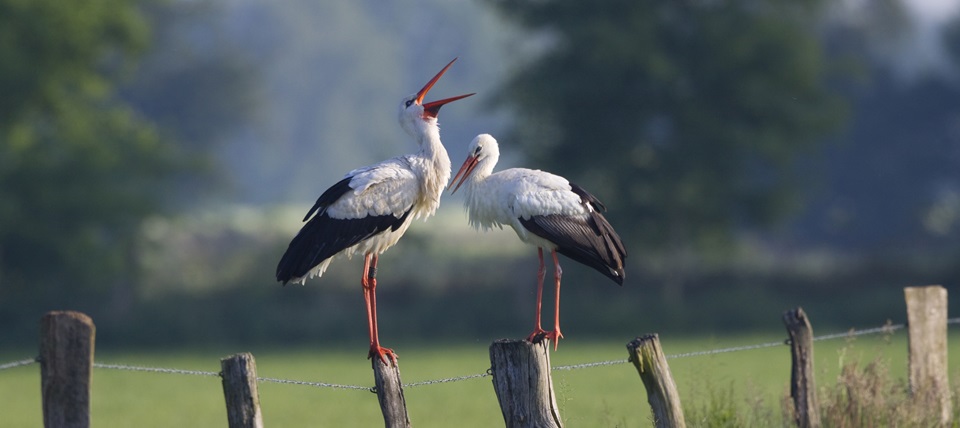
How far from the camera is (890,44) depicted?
67.2 metres

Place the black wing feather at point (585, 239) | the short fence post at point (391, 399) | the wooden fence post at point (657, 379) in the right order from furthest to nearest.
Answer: the black wing feather at point (585, 239), the wooden fence post at point (657, 379), the short fence post at point (391, 399)

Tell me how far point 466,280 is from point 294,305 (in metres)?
3.57

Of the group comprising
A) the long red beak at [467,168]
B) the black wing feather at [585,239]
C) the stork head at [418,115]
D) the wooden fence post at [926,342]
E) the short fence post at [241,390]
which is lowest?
the short fence post at [241,390]

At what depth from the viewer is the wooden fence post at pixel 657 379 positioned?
661cm

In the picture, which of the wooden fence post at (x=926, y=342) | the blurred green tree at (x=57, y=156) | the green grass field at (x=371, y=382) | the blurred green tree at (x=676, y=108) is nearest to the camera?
the wooden fence post at (x=926, y=342)

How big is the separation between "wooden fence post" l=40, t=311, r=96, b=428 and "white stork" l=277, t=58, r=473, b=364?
103 inches

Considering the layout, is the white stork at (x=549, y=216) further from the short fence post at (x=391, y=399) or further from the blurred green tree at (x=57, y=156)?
the blurred green tree at (x=57, y=156)

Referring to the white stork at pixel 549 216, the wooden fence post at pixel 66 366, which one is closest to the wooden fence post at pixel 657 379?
the white stork at pixel 549 216

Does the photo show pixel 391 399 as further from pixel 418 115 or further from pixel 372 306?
pixel 418 115

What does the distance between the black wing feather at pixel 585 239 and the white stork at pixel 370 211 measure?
70 cm

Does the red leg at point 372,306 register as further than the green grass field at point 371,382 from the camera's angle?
No

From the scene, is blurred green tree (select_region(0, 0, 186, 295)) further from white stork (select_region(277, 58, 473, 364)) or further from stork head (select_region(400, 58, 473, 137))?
white stork (select_region(277, 58, 473, 364))

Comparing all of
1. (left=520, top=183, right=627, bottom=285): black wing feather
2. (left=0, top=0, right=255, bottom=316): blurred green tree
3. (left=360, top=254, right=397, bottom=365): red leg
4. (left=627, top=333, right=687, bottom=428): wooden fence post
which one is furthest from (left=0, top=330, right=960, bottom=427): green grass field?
(left=627, top=333, right=687, bottom=428): wooden fence post

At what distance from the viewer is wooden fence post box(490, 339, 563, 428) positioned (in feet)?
20.3
